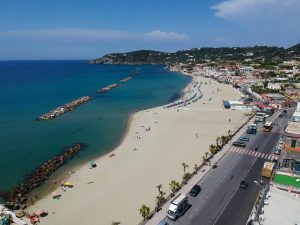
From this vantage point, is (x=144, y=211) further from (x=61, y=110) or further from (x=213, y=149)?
(x=61, y=110)

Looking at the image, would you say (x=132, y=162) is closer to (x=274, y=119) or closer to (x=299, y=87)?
(x=274, y=119)

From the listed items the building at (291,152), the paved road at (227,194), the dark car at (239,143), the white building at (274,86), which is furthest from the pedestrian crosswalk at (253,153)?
the white building at (274,86)

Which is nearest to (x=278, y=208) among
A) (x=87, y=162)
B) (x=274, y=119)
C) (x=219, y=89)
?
(x=87, y=162)

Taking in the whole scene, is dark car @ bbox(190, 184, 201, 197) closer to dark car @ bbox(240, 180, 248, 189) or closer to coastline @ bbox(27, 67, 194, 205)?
dark car @ bbox(240, 180, 248, 189)

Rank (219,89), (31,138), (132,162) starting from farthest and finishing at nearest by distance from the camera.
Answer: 1. (219,89)
2. (31,138)
3. (132,162)

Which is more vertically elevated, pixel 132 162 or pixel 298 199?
pixel 298 199

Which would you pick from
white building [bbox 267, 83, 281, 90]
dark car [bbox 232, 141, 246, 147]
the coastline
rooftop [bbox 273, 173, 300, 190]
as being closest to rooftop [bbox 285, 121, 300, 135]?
rooftop [bbox 273, 173, 300, 190]

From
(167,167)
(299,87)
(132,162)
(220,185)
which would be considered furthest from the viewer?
(299,87)

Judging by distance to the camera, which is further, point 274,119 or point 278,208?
point 274,119
